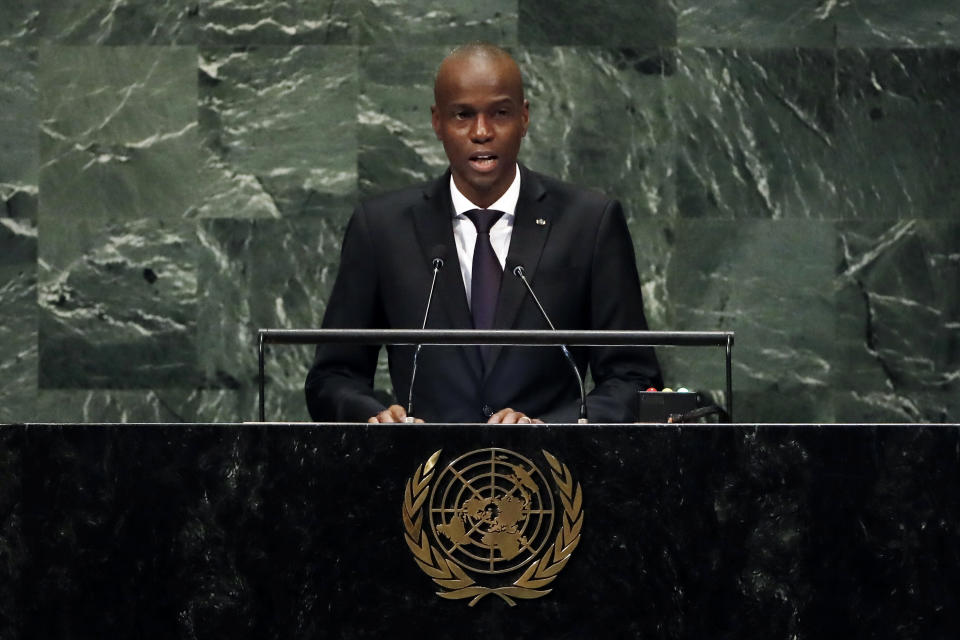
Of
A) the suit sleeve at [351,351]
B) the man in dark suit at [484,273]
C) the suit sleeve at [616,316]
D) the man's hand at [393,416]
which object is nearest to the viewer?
the man's hand at [393,416]

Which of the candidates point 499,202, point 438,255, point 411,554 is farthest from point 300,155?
point 411,554

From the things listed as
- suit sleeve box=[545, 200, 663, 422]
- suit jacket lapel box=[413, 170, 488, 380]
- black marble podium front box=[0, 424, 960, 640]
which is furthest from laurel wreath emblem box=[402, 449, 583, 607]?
suit jacket lapel box=[413, 170, 488, 380]

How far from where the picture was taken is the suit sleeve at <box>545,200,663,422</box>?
3590 mm

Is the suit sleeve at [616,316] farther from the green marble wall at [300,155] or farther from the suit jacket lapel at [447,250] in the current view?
the green marble wall at [300,155]

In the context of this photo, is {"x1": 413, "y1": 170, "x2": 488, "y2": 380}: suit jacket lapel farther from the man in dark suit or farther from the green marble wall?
the green marble wall

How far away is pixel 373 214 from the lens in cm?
398

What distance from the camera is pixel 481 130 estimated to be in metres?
3.79

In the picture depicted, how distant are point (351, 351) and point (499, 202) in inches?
21.4

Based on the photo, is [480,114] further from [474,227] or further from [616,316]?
[616,316]

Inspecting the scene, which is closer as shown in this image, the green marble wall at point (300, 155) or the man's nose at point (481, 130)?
the man's nose at point (481, 130)

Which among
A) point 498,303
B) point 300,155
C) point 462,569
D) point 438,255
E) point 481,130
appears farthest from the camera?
point 300,155

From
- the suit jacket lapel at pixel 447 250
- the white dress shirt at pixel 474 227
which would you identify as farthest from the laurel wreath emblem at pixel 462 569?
the white dress shirt at pixel 474 227

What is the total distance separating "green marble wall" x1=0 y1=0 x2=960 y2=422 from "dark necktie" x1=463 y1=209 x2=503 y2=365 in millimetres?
2105

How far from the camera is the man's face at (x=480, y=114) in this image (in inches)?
150
